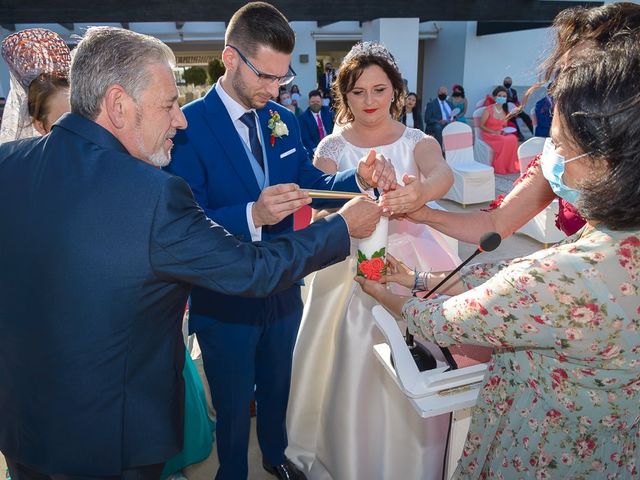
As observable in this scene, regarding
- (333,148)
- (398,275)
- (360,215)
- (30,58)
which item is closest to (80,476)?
(360,215)

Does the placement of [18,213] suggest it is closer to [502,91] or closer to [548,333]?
[548,333]

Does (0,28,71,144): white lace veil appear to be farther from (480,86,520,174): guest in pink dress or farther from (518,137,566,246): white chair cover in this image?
(480,86,520,174): guest in pink dress

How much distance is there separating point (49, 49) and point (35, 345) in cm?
163

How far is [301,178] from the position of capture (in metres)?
2.40

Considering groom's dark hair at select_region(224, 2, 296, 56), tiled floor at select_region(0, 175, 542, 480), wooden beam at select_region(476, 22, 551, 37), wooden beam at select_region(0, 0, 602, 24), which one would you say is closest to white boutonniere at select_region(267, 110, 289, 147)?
groom's dark hair at select_region(224, 2, 296, 56)

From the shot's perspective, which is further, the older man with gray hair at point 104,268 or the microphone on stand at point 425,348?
the microphone on stand at point 425,348

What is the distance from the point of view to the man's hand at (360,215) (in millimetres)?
1622

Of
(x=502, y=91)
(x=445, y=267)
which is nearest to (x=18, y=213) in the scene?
(x=445, y=267)

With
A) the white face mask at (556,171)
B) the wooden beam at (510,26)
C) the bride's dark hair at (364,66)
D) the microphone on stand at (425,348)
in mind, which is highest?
the wooden beam at (510,26)

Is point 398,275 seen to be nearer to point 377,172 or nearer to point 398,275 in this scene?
point 398,275

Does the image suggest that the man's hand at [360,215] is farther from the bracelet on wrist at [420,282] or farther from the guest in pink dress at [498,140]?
the guest in pink dress at [498,140]

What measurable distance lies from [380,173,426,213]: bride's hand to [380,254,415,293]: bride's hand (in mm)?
227

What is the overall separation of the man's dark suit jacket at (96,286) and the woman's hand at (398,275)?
617mm

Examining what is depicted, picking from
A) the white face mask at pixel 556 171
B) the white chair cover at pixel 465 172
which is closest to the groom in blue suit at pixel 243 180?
the white face mask at pixel 556 171
